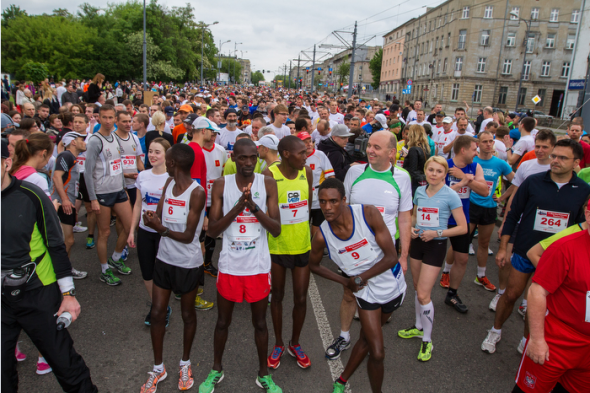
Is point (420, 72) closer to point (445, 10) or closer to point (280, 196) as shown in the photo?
point (445, 10)

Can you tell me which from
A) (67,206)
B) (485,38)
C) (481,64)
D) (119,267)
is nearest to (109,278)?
(119,267)

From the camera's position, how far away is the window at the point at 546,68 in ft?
155

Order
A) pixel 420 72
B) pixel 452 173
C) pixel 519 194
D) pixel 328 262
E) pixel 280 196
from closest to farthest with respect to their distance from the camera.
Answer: pixel 280 196, pixel 519 194, pixel 452 173, pixel 328 262, pixel 420 72

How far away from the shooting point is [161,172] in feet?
12.3

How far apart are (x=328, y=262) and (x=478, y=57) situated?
5173 centimetres

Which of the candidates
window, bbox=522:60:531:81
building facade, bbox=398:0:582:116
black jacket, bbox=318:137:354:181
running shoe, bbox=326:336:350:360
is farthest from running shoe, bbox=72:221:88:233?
window, bbox=522:60:531:81

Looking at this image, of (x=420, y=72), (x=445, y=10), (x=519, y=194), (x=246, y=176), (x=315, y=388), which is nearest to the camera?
(x=246, y=176)

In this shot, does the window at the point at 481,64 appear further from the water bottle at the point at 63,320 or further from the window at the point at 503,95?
the water bottle at the point at 63,320

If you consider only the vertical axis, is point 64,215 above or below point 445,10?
below

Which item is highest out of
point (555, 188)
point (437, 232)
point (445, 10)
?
point (445, 10)

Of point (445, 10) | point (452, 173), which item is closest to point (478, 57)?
point (445, 10)

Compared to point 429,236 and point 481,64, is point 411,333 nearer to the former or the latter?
point 429,236

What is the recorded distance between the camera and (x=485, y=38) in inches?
1852

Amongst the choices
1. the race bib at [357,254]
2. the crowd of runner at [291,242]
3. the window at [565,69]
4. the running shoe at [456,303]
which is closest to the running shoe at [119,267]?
the crowd of runner at [291,242]
